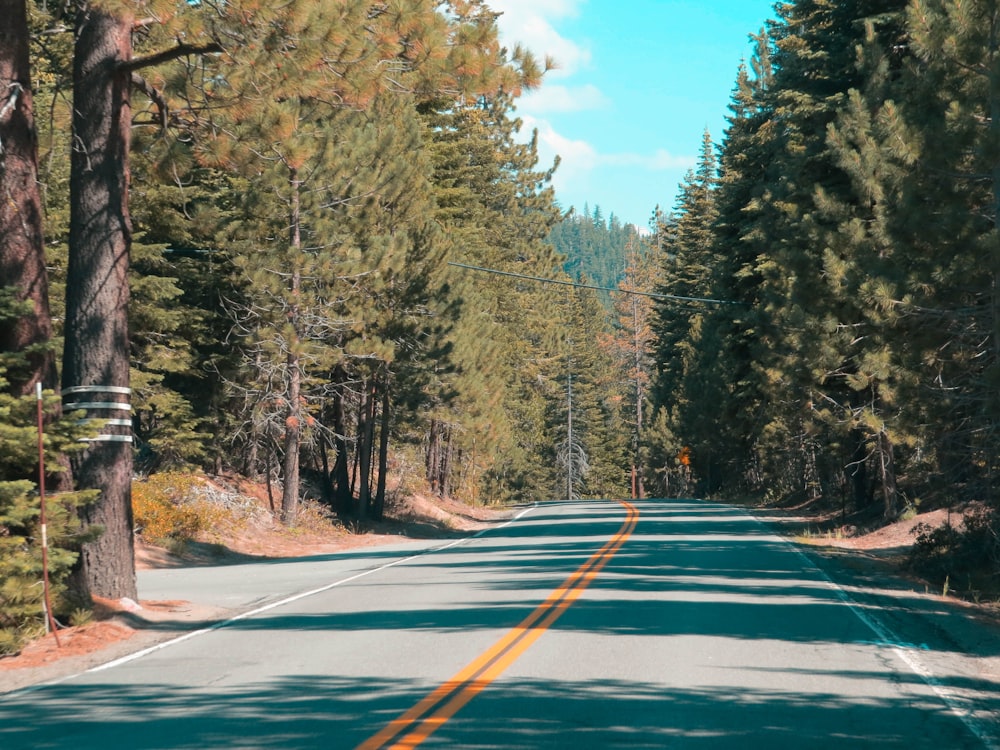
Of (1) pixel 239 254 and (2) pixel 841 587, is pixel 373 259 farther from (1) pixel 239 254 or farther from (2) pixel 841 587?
(2) pixel 841 587

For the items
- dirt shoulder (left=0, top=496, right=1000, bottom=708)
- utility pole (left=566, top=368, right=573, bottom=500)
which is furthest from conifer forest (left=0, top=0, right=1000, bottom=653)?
utility pole (left=566, top=368, right=573, bottom=500)

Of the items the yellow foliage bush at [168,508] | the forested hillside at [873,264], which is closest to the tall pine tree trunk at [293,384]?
the yellow foliage bush at [168,508]

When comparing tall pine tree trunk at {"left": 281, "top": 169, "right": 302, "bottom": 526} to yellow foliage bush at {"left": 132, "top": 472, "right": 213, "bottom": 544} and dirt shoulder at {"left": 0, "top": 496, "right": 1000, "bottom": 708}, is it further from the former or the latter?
yellow foliage bush at {"left": 132, "top": 472, "right": 213, "bottom": 544}

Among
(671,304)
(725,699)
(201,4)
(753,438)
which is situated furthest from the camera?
(671,304)

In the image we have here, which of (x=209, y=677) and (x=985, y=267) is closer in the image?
(x=209, y=677)

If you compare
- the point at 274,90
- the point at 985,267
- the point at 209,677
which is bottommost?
the point at 209,677

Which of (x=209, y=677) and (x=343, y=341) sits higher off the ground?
(x=343, y=341)

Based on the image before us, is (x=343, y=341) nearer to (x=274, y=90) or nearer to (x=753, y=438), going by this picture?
(x=274, y=90)

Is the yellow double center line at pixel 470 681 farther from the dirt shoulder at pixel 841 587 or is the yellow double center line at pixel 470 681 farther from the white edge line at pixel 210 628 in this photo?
the dirt shoulder at pixel 841 587

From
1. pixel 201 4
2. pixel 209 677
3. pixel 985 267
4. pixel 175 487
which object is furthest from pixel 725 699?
pixel 175 487

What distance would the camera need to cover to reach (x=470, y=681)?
883 centimetres

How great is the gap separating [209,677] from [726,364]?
42655 millimetres

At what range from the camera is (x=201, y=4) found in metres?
13.1

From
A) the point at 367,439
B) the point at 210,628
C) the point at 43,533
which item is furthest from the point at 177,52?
the point at 367,439
